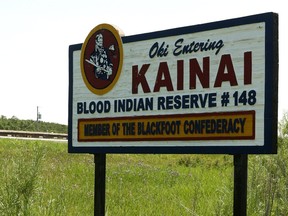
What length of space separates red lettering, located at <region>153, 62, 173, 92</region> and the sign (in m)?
0.01

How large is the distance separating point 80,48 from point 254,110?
3.14m

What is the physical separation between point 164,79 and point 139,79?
17.1 inches

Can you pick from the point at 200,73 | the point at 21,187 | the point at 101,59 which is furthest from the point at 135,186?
the point at 200,73

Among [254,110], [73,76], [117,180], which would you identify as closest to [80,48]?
[73,76]

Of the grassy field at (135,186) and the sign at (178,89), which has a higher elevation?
the sign at (178,89)

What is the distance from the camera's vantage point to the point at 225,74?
6270mm

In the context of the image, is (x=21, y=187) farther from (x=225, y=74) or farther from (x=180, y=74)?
(x=225, y=74)

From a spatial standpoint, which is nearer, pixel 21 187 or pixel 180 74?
pixel 180 74

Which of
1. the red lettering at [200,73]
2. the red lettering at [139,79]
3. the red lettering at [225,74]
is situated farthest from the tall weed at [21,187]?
the red lettering at [225,74]

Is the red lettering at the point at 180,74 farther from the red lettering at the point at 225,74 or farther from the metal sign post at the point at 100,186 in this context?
the metal sign post at the point at 100,186

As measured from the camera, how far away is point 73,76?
8.18 m

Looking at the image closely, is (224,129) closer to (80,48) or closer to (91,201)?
(80,48)

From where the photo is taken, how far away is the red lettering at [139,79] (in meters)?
7.12

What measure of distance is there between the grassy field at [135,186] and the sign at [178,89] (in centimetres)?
95
